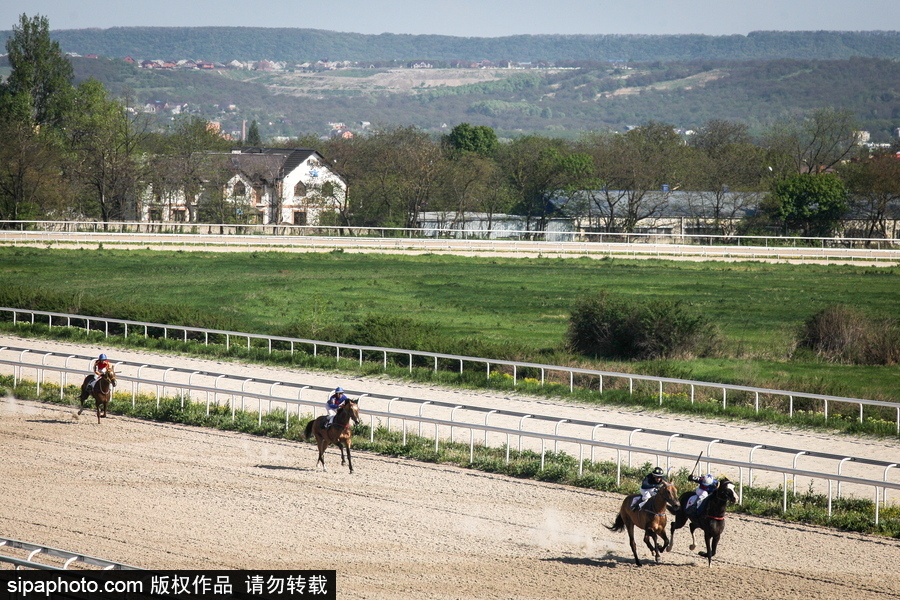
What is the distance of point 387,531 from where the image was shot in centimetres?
1065

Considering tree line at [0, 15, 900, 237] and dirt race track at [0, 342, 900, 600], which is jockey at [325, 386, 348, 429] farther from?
tree line at [0, 15, 900, 237]

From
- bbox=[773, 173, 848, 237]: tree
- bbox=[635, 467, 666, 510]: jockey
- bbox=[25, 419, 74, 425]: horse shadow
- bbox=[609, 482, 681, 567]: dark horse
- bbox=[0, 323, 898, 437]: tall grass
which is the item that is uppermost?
bbox=[773, 173, 848, 237]: tree

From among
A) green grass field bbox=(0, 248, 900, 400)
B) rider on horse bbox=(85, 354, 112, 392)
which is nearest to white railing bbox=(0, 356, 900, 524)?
rider on horse bbox=(85, 354, 112, 392)

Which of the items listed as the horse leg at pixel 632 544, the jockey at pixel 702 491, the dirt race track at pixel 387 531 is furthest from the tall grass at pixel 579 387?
the horse leg at pixel 632 544

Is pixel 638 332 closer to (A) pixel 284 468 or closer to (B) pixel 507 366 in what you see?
(B) pixel 507 366

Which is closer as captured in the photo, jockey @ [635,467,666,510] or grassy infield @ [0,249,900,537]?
jockey @ [635,467,666,510]

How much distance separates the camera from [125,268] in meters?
38.3

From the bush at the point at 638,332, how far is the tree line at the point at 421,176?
39.1 metres

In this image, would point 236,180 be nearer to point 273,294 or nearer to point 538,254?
point 538,254

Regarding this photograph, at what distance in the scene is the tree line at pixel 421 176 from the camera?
5894cm

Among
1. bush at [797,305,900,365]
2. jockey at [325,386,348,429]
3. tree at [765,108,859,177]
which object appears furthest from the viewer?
tree at [765,108,859,177]

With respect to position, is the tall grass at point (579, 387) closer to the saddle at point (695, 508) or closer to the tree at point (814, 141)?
the saddle at point (695, 508)

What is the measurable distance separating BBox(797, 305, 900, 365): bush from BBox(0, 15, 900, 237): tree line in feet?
123

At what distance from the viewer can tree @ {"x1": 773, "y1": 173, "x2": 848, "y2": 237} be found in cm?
5831
